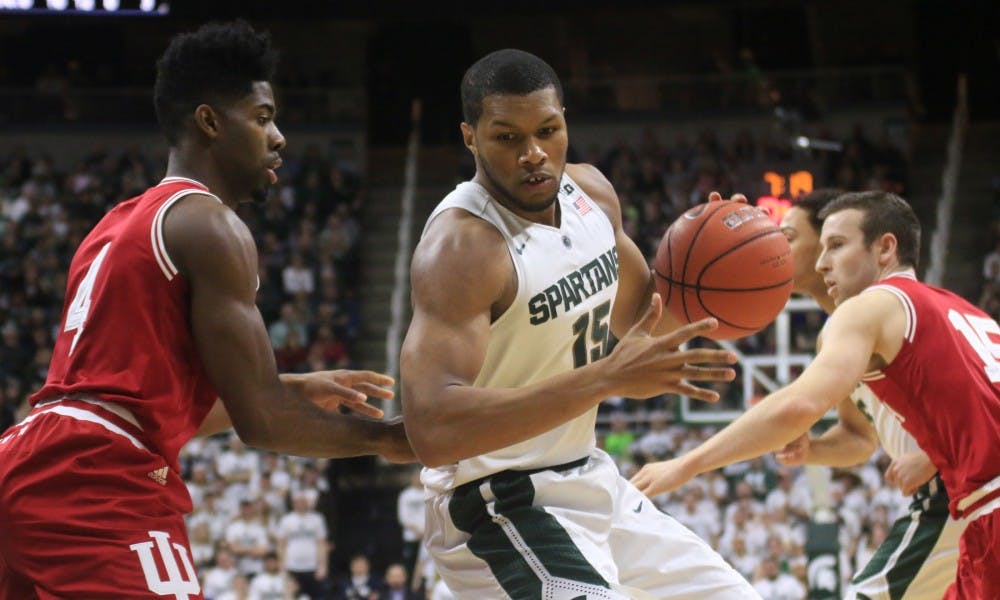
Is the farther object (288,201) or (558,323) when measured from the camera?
(288,201)

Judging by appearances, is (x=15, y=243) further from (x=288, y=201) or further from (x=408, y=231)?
(x=408, y=231)

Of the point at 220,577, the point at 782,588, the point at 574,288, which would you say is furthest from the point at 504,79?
the point at 220,577

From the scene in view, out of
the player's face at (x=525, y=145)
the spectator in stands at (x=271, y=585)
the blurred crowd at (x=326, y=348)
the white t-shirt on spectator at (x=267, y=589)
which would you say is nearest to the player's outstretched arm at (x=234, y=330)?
the player's face at (x=525, y=145)

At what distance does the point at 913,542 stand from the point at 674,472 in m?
1.58

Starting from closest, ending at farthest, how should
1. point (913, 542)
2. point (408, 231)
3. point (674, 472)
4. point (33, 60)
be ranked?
point (674, 472) < point (913, 542) < point (408, 231) < point (33, 60)

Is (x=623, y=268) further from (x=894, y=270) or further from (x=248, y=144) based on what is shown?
(x=248, y=144)

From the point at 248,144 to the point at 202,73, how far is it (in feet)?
0.78

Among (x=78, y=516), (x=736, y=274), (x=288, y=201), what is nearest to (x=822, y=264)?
(x=736, y=274)

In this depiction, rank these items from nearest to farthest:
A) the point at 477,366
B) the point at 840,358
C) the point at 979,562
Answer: the point at 477,366 → the point at 840,358 → the point at 979,562

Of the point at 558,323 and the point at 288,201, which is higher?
the point at 558,323

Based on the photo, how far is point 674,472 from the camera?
3.94 metres

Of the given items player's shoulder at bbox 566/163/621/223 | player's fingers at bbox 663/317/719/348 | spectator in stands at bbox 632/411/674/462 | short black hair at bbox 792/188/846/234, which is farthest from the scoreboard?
player's fingers at bbox 663/317/719/348

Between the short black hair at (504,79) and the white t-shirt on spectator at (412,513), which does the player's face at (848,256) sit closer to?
the short black hair at (504,79)

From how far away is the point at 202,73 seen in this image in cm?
348
